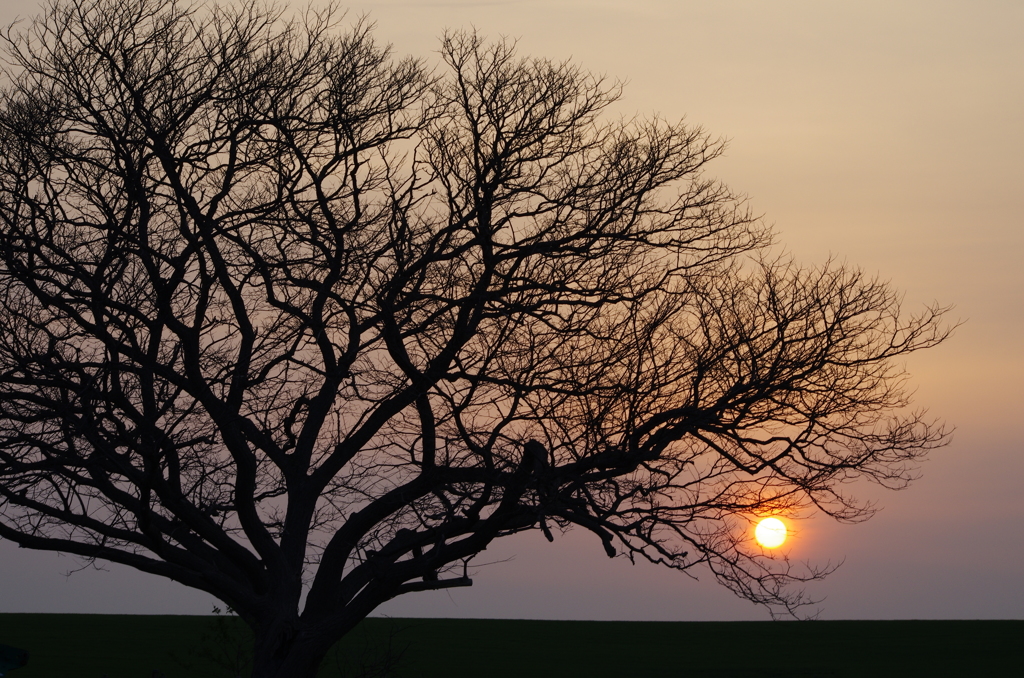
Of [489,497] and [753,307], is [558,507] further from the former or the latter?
[753,307]

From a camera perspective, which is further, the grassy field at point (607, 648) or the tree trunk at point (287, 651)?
the grassy field at point (607, 648)

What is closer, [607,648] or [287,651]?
[287,651]

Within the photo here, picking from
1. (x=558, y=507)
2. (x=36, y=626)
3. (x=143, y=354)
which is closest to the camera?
(x=558, y=507)

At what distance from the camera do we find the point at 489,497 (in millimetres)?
11672

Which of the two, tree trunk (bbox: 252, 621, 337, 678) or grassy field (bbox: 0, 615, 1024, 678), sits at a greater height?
grassy field (bbox: 0, 615, 1024, 678)

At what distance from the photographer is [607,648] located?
123 feet

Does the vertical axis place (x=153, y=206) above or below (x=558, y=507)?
above

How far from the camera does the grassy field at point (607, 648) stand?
29.2 m

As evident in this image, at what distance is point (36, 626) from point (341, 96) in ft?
121

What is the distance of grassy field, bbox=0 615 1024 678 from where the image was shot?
29.2m

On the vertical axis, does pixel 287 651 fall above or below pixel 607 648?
below

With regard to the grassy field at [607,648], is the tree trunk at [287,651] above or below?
below

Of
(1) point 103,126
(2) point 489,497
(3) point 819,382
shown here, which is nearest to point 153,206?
(1) point 103,126

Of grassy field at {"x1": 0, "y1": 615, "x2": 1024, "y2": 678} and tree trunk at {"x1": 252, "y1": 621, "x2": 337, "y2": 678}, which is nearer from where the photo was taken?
tree trunk at {"x1": 252, "y1": 621, "x2": 337, "y2": 678}
